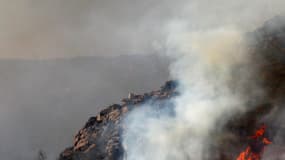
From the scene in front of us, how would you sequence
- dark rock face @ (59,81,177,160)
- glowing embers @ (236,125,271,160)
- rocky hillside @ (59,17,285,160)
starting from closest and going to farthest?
1. glowing embers @ (236,125,271,160)
2. rocky hillside @ (59,17,285,160)
3. dark rock face @ (59,81,177,160)

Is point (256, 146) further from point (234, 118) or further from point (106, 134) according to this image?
point (106, 134)

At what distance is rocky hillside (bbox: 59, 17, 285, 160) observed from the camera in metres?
39.8

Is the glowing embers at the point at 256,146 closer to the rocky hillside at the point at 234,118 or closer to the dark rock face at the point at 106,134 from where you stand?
the rocky hillside at the point at 234,118

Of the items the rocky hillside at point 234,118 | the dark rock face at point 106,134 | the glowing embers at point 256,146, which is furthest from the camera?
the dark rock face at point 106,134

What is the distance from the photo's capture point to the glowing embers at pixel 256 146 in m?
38.0

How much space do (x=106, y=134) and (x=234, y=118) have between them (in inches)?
621

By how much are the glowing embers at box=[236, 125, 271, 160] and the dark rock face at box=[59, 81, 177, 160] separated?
13374 millimetres

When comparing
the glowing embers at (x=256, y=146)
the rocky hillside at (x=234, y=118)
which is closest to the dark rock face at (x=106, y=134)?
the rocky hillside at (x=234, y=118)

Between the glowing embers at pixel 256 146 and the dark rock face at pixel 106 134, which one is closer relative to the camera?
the glowing embers at pixel 256 146

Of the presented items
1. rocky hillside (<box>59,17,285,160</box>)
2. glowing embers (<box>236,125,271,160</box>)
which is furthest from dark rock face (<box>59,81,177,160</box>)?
glowing embers (<box>236,125,271,160</box>)

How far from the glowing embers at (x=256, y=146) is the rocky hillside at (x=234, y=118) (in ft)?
2.10

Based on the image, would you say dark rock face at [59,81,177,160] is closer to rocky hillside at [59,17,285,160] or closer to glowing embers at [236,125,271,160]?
rocky hillside at [59,17,285,160]

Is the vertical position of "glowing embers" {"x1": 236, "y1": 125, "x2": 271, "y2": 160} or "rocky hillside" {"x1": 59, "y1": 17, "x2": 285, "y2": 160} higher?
"rocky hillside" {"x1": 59, "y1": 17, "x2": 285, "y2": 160}

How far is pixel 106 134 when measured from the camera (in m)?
46.4
